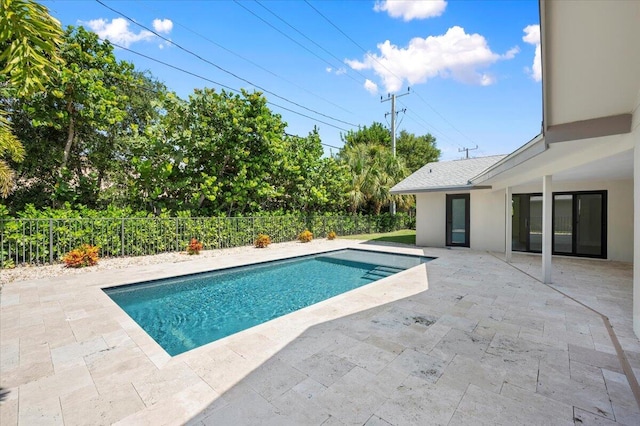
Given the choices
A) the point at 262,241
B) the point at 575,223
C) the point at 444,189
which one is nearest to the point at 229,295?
the point at 262,241

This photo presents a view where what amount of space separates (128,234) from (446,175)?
48.4 feet

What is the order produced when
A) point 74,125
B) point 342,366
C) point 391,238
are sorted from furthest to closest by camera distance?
point 391,238, point 74,125, point 342,366

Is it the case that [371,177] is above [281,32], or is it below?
below

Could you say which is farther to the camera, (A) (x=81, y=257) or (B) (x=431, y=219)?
(B) (x=431, y=219)

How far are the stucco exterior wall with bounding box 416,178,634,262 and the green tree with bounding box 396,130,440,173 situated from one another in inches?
890

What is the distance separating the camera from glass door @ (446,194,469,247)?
14180mm

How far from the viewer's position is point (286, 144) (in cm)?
1778

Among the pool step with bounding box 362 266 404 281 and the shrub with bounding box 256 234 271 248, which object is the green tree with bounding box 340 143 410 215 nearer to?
the shrub with bounding box 256 234 271 248

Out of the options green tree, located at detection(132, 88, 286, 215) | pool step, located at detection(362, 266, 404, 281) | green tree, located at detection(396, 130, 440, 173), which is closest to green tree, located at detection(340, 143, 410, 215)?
green tree, located at detection(132, 88, 286, 215)

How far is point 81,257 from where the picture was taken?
9250 mm

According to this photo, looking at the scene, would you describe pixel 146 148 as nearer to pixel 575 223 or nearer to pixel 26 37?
pixel 26 37

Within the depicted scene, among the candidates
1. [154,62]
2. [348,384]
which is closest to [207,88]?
[154,62]

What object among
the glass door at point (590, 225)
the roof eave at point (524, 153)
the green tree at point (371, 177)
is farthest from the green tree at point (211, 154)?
the glass door at point (590, 225)

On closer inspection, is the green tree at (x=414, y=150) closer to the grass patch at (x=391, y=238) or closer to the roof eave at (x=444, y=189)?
the grass patch at (x=391, y=238)
